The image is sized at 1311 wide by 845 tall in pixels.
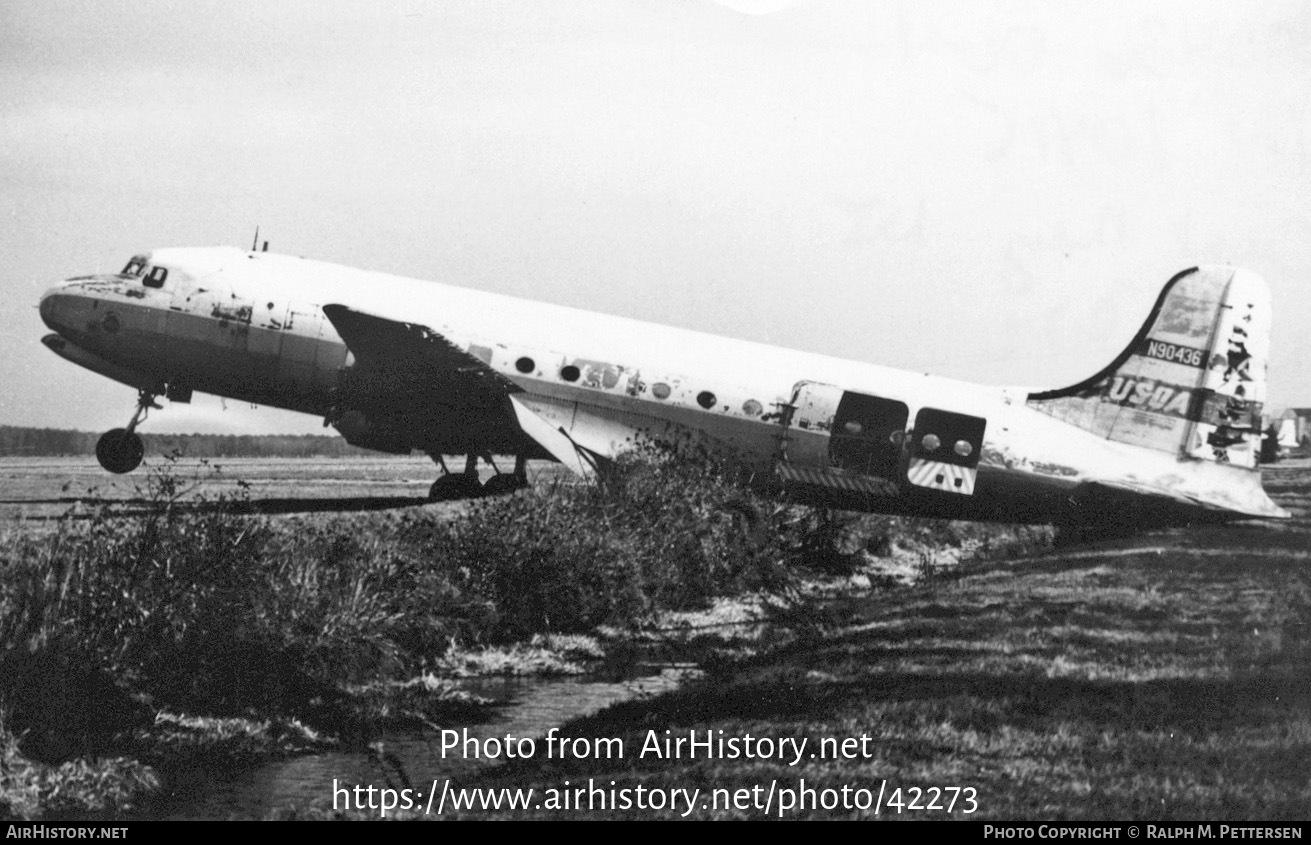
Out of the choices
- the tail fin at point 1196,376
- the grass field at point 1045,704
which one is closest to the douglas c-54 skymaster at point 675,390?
the tail fin at point 1196,376

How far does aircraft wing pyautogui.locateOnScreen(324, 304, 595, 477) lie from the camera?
19.6m

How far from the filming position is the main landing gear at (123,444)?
2250 cm

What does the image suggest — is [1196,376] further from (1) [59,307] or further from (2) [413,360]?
(1) [59,307]

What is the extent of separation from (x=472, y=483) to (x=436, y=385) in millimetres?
3494

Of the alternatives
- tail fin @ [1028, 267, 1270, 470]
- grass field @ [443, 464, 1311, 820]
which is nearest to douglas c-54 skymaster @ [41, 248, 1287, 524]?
tail fin @ [1028, 267, 1270, 470]

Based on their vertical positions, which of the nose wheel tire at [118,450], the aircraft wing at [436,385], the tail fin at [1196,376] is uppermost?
the tail fin at [1196,376]

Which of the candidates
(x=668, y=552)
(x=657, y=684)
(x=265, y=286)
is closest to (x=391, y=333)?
(x=265, y=286)

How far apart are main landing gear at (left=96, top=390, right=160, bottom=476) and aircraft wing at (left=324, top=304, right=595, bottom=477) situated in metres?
5.13

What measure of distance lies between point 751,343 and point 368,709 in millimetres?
11517

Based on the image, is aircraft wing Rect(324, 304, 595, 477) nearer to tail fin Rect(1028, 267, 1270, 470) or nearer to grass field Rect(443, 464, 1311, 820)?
grass field Rect(443, 464, 1311, 820)

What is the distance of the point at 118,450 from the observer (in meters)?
22.6

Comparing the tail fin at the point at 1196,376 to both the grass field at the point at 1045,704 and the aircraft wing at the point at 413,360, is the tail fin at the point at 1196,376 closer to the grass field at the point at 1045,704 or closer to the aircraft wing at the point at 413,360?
the grass field at the point at 1045,704
